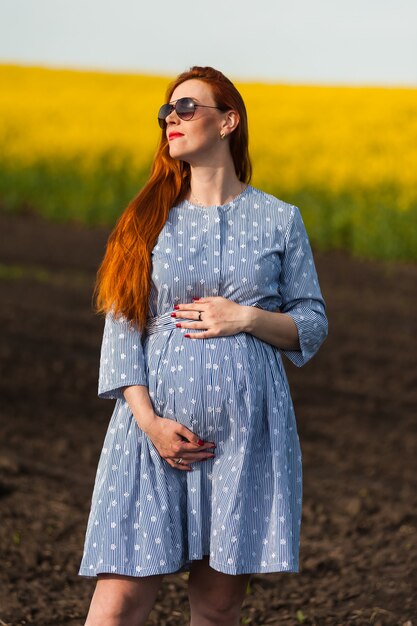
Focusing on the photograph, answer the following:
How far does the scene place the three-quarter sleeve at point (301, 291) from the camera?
→ 2979 mm

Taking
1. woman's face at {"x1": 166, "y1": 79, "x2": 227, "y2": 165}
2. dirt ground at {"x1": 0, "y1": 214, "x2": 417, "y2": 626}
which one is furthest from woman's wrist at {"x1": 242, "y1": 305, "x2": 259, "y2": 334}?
dirt ground at {"x1": 0, "y1": 214, "x2": 417, "y2": 626}

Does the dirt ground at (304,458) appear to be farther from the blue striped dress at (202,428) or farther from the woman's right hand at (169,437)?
the woman's right hand at (169,437)

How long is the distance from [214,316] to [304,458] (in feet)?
13.6

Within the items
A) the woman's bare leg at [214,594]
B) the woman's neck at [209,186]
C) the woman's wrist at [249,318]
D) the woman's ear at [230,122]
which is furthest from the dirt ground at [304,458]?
the woman's ear at [230,122]

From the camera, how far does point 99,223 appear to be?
59.7ft

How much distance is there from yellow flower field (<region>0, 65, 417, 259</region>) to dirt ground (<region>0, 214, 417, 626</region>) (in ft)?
10.5

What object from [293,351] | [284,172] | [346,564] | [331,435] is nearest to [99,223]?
[284,172]

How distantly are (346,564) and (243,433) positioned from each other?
234 cm

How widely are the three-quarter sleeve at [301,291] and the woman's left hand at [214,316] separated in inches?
6.0

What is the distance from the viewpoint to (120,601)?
2859 mm

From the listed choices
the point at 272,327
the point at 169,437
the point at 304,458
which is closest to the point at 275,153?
the point at 304,458

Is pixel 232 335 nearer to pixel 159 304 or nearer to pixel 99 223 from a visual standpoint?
pixel 159 304

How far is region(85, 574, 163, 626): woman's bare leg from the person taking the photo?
9.37ft

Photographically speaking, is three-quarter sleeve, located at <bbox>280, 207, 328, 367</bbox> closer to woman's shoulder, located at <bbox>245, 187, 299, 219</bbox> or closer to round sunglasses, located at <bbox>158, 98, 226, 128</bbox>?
woman's shoulder, located at <bbox>245, 187, 299, 219</bbox>
